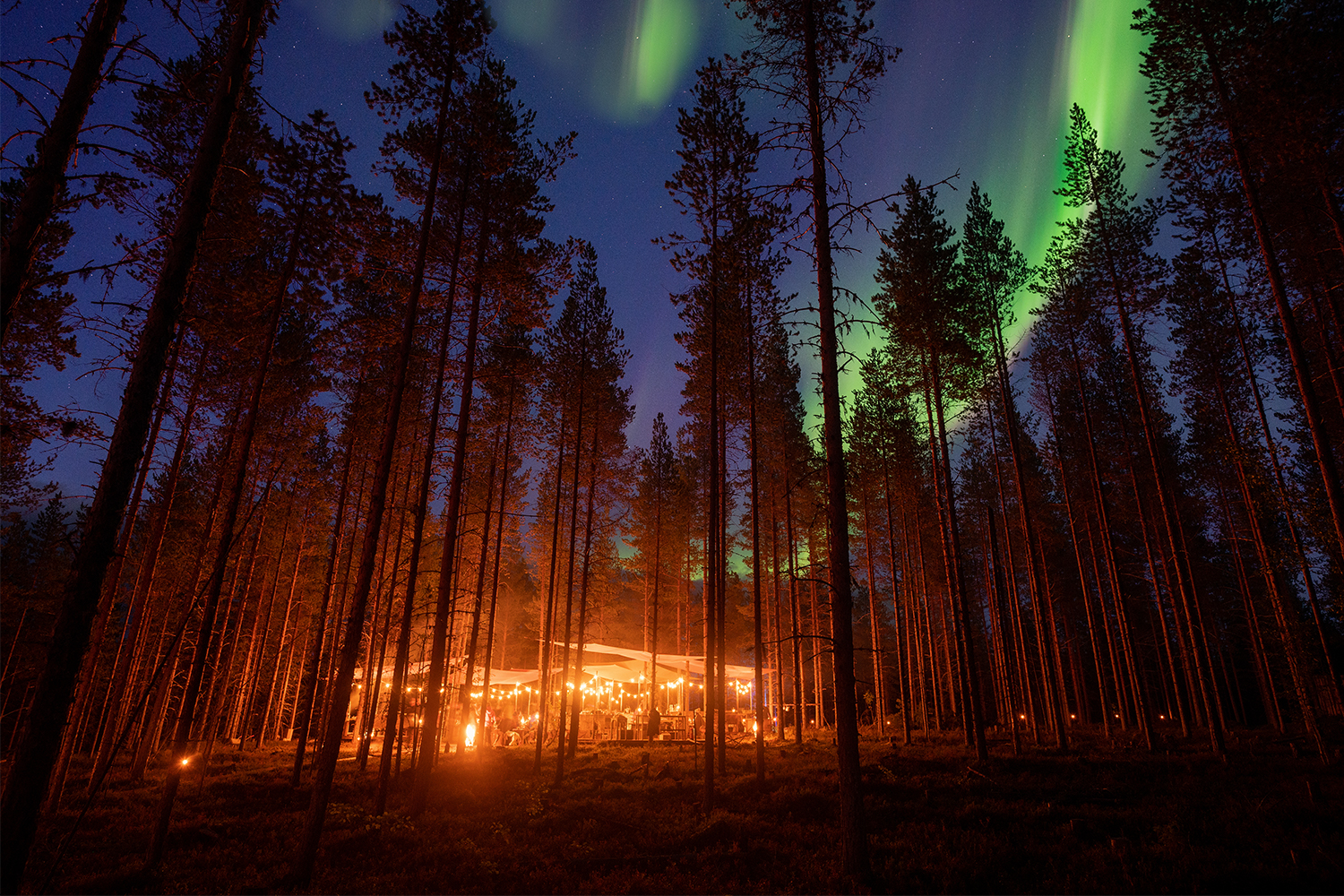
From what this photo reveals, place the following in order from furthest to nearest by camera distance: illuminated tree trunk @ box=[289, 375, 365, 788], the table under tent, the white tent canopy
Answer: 1. the white tent canopy
2. the table under tent
3. illuminated tree trunk @ box=[289, 375, 365, 788]

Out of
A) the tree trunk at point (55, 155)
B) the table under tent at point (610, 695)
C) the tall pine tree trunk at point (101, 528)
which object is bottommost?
the table under tent at point (610, 695)

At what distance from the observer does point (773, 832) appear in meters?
10.6

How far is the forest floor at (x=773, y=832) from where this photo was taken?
8.16 m

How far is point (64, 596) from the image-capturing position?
17.1 feet

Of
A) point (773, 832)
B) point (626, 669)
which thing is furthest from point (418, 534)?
point (626, 669)

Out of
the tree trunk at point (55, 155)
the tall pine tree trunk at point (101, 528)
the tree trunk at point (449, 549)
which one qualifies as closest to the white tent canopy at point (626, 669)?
the tree trunk at point (449, 549)

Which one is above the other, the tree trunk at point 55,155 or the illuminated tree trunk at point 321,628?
the tree trunk at point 55,155

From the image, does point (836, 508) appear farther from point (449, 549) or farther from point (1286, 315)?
point (1286, 315)

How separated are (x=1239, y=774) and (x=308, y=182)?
2557cm

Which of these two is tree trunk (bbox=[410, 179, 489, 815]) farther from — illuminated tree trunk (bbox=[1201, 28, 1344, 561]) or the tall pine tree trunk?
illuminated tree trunk (bbox=[1201, 28, 1344, 561])

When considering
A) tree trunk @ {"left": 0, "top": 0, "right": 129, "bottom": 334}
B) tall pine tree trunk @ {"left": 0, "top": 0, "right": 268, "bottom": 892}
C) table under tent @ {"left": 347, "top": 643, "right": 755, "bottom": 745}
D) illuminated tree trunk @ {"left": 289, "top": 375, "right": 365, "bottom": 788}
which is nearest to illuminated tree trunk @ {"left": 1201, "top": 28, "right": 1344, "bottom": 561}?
tall pine tree trunk @ {"left": 0, "top": 0, "right": 268, "bottom": 892}

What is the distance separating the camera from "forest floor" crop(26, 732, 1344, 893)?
8.16 meters

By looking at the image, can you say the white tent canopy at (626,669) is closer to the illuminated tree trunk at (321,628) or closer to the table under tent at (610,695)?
the table under tent at (610,695)

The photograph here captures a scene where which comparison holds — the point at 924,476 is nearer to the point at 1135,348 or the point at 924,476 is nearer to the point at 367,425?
the point at 1135,348
